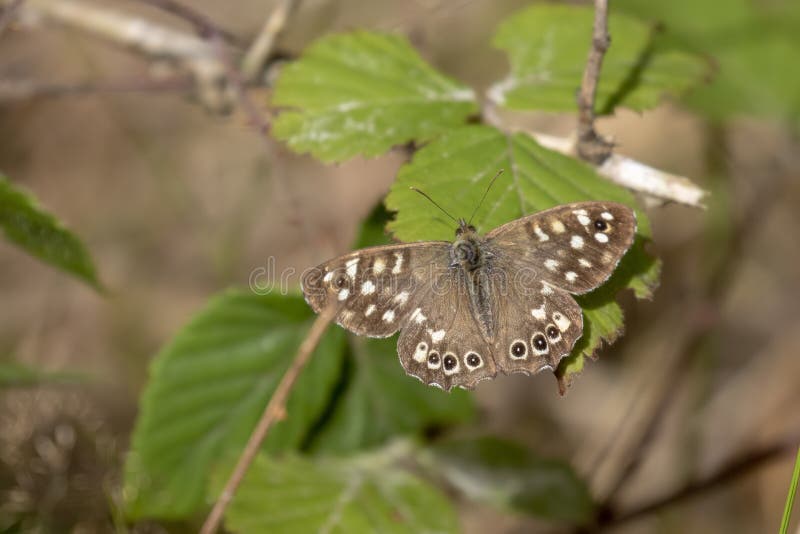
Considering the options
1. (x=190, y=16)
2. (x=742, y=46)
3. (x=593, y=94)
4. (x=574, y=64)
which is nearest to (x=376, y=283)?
(x=593, y=94)

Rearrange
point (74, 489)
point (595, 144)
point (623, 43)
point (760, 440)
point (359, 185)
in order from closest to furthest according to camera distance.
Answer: point (595, 144), point (623, 43), point (74, 489), point (760, 440), point (359, 185)

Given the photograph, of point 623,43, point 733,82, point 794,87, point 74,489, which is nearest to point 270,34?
point 623,43

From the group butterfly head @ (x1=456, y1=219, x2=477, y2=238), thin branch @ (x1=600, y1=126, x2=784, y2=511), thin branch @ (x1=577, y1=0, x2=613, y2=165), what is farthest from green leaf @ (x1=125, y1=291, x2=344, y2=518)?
thin branch @ (x1=600, y1=126, x2=784, y2=511)

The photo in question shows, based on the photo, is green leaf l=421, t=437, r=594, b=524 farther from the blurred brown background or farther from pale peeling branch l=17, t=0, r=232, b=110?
pale peeling branch l=17, t=0, r=232, b=110

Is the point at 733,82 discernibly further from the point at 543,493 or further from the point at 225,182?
the point at 225,182

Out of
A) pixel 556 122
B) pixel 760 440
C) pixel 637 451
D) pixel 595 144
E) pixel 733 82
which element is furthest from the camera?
pixel 556 122

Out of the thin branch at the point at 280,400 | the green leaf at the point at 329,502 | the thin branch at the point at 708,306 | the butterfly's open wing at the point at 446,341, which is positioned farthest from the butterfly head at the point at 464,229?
the thin branch at the point at 708,306

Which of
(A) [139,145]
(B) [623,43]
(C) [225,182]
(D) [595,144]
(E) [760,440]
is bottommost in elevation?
(E) [760,440]

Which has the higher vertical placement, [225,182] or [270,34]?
[270,34]
